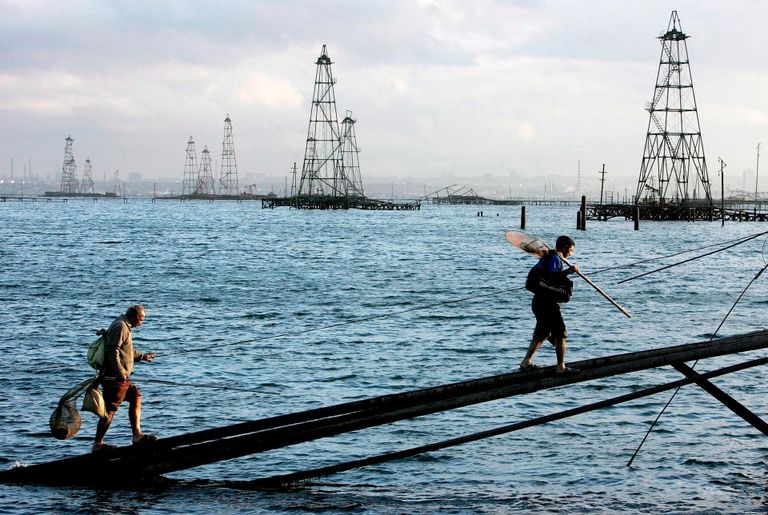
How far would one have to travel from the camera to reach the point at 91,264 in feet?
186

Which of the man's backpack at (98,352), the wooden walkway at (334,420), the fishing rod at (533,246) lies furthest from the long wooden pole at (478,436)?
the man's backpack at (98,352)

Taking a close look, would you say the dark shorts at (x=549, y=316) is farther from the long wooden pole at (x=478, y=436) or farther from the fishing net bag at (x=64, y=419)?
the fishing net bag at (x=64, y=419)

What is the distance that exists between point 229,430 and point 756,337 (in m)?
7.02

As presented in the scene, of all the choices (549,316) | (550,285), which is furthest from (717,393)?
(550,285)

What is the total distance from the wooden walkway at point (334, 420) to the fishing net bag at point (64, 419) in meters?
0.46

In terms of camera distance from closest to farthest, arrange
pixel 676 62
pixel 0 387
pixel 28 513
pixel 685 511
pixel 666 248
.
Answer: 1. pixel 28 513
2. pixel 685 511
3. pixel 0 387
4. pixel 666 248
5. pixel 676 62

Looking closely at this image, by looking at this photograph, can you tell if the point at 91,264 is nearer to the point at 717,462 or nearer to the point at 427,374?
the point at 427,374

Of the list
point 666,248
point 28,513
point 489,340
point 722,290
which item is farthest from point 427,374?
point 666,248

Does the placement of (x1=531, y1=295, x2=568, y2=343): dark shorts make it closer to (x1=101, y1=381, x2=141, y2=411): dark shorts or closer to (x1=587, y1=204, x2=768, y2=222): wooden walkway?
(x1=101, y1=381, x2=141, y2=411): dark shorts

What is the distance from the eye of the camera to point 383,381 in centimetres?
2152

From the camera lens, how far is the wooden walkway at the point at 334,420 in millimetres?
12141

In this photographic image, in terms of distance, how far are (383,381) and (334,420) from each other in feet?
29.6

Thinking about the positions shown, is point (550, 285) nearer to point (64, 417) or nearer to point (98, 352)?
point (98, 352)

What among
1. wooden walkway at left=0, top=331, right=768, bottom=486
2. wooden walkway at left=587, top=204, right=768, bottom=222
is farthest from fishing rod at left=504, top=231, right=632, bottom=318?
wooden walkway at left=587, top=204, right=768, bottom=222
